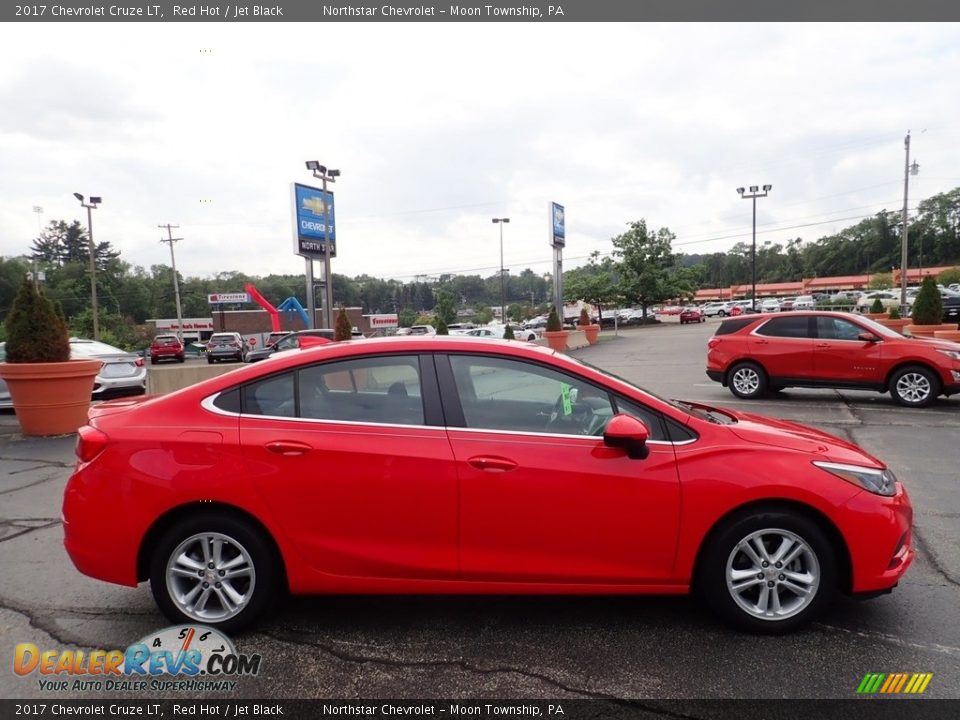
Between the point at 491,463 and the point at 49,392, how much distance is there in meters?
8.91

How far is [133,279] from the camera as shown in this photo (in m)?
95.6

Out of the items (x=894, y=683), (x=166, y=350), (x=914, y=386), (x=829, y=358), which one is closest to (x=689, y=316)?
(x=166, y=350)

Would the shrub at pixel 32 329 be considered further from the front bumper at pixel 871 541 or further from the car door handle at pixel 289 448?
the front bumper at pixel 871 541

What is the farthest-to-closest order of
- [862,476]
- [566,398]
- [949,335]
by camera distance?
[949,335], [566,398], [862,476]

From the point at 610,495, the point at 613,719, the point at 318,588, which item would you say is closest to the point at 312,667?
the point at 318,588

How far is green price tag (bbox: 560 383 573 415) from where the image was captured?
338 centimetres

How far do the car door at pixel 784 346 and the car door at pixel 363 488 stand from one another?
30.8 feet

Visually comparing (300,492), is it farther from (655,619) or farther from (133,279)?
(133,279)

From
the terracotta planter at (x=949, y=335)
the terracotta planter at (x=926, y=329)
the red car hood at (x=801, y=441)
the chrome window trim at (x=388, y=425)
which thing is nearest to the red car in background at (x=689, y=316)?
the terracotta planter at (x=926, y=329)

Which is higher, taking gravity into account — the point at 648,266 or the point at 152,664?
the point at 648,266

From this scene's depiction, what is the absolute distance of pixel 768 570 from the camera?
3.20 m

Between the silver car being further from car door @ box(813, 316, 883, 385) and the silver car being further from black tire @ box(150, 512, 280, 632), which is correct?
car door @ box(813, 316, 883, 385)

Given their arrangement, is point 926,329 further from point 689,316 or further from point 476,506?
point 689,316

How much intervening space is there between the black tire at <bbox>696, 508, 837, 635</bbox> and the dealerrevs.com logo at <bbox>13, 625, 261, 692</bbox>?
2.29m
